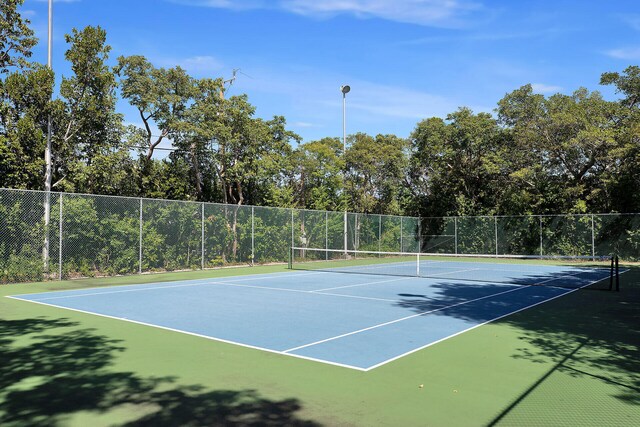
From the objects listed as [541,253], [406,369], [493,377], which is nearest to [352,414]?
[406,369]

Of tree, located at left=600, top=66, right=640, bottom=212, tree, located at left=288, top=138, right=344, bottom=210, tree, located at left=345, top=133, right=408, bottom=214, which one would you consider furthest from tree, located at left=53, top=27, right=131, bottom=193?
tree, located at left=600, top=66, right=640, bottom=212

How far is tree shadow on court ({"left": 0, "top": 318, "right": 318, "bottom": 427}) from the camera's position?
14.3 ft

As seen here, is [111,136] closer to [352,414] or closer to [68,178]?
[68,178]

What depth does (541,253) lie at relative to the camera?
2886cm

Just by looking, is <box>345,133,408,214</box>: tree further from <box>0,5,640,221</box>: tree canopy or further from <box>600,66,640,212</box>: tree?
<box>600,66,640,212</box>: tree

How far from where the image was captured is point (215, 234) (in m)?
20.9

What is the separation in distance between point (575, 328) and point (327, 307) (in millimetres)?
4640

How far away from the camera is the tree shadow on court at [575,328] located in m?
5.79

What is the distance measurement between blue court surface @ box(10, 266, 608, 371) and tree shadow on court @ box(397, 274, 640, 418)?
126 mm

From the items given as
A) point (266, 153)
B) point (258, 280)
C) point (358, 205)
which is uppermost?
point (266, 153)

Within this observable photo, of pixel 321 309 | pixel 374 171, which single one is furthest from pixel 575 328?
pixel 374 171

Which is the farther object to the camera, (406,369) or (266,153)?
(266,153)

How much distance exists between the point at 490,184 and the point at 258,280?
2151 cm

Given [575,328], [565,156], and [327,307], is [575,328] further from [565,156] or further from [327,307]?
[565,156]
